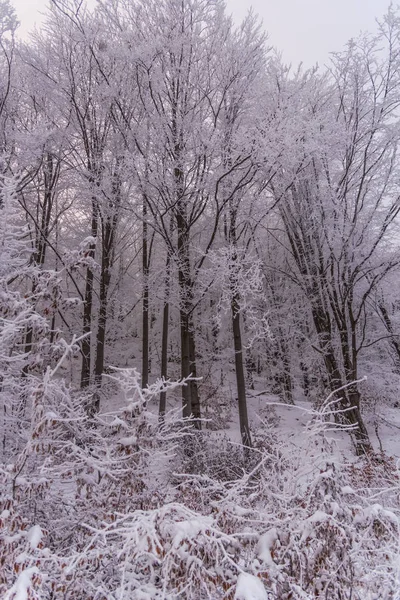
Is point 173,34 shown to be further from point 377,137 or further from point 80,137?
point 377,137

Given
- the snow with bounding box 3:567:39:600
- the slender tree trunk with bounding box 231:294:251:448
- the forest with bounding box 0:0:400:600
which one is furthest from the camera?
the slender tree trunk with bounding box 231:294:251:448


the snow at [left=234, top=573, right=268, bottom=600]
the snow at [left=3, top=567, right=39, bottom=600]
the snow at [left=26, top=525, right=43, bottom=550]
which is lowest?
the snow at [left=234, top=573, right=268, bottom=600]

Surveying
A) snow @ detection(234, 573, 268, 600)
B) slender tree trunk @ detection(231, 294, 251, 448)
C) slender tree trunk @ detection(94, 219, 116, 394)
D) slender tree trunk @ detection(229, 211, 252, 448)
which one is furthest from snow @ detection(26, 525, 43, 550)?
slender tree trunk @ detection(94, 219, 116, 394)

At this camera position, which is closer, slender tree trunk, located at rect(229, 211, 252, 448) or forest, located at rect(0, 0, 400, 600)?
forest, located at rect(0, 0, 400, 600)

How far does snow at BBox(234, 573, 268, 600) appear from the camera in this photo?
252 cm

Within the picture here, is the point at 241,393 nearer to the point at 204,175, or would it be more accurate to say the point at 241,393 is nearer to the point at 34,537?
the point at 204,175

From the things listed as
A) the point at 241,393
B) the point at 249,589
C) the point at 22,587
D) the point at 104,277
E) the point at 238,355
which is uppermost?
the point at 104,277

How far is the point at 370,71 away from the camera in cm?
1000

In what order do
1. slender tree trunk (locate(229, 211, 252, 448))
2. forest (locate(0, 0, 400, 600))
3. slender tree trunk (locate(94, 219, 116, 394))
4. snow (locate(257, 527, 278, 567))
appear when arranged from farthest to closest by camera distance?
slender tree trunk (locate(94, 219, 116, 394)) → slender tree trunk (locate(229, 211, 252, 448)) → forest (locate(0, 0, 400, 600)) → snow (locate(257, 527, 278, 567))

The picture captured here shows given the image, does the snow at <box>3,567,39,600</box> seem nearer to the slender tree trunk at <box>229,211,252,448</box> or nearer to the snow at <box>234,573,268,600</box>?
the snow at <box>234,573,268,600</box>

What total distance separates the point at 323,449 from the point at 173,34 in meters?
9.16

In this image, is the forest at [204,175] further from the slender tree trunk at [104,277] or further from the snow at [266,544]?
the snow at [266,544]

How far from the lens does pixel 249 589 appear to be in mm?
2570

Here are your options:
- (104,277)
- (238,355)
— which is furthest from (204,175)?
(238,355)
